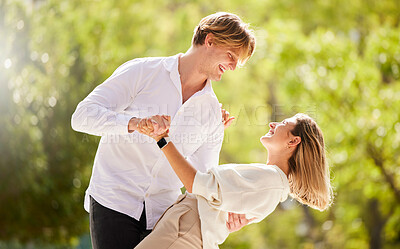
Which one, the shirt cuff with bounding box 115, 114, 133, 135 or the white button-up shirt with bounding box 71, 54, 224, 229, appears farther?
the white button-up shirt with bounding box 71, 54, 224, 229

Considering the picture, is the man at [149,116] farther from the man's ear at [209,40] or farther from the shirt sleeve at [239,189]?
the shirt sleeve at [239,189]

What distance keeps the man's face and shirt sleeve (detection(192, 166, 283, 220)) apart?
442mm

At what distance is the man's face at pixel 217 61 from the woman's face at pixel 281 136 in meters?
0.34

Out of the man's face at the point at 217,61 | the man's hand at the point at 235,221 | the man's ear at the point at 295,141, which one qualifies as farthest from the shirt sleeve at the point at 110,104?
the man's ear at the point at 295,141

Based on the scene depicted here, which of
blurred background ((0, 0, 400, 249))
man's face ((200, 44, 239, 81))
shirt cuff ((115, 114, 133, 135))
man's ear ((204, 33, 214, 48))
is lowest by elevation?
blurred background ((0, 0, 400, 249))

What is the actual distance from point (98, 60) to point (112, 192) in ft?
26.5

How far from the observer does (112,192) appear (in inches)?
82.0

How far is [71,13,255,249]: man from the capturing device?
2.06 m

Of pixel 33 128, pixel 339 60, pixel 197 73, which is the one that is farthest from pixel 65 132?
pixel 197 73

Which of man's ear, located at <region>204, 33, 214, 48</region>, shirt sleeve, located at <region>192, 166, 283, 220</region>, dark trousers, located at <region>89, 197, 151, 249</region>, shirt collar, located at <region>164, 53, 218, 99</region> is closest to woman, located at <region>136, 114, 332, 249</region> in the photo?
shirt sleeve, located at <region>192, 166, 283, 220</region>

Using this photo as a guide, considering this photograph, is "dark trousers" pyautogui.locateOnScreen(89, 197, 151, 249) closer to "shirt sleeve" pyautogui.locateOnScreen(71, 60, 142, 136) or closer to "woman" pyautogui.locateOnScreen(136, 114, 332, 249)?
"woman" pyautogui.locateOnScreen(136, 114, 332, 249)

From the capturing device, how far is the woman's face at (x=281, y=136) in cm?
221

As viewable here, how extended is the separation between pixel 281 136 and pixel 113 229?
0.80m

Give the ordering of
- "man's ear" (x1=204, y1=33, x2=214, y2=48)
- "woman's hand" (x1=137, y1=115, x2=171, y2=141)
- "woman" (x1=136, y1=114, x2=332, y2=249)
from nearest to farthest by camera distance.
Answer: "woman's hand" (x1=137, y1=115, x2=171, y2=141)
"woman" (x1=136, y1=114, x2=332, y2=249)
"man's ear" (x1=204, y1=33, x2=214, y2=48)
